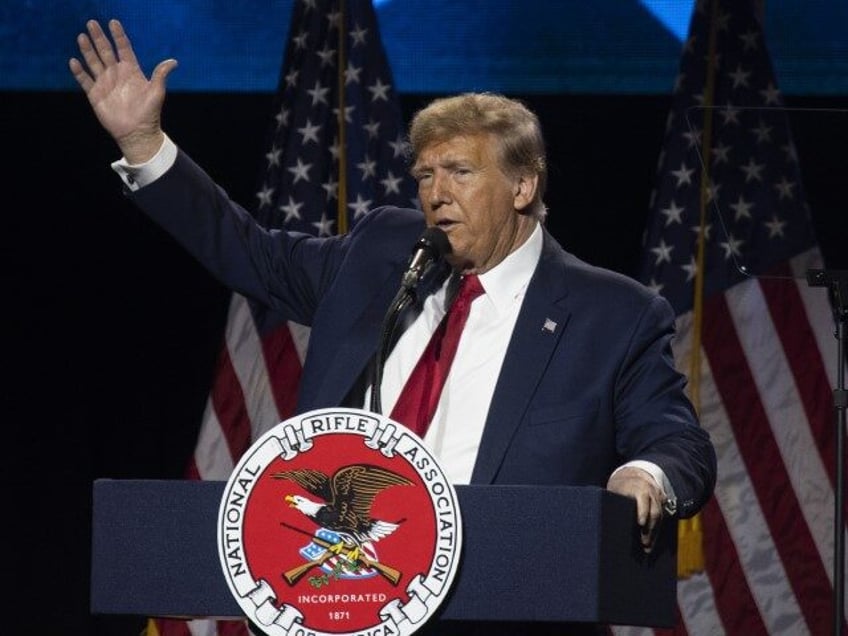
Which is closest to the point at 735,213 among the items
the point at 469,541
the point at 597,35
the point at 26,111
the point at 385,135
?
the point at 597,35

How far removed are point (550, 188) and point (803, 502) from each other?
1.18 meters

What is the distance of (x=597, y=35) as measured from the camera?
448 cm

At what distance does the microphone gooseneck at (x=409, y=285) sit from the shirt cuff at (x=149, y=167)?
1.50 ft

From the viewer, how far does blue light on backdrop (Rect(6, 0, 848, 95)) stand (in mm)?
4477

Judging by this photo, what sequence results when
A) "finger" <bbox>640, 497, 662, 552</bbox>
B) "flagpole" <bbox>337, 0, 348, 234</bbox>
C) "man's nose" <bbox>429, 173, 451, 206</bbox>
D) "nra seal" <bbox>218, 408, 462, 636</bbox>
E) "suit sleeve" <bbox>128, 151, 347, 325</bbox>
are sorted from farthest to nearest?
"flagpole" <bbox>337, 0, 348, 234</bbox> < "suit sleeve" <bbox>128, 151, 347, 325</bbox> < "man's nose" <bbox>429, 173, 451, 206</bbox> < "finger" <bbox>640, 497, 662, 552</bbox> < "nra seal" <bbox>218, 408, 462, 636</bbox>

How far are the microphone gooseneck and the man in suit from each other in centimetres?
16

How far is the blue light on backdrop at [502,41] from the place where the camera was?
4.48 m

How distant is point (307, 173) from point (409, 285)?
239 centimetres

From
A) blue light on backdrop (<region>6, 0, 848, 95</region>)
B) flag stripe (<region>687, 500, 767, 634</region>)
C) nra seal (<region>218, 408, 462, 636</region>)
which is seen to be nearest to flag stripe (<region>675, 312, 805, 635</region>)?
flag stripe (<region>687, 500, 767, 634</region>)

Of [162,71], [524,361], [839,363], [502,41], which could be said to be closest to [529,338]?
[524,361]

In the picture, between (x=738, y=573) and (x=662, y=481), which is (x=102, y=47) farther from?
(x=738, y=573)

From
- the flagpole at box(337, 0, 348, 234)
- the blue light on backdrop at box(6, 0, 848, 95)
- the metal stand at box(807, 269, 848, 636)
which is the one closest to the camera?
the metal stand at box(807, 269, 848, 636)

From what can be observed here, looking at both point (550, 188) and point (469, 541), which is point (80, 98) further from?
point (469, 541)

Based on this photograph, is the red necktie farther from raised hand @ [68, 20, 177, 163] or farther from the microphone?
raised hand @ [68, 20, 177, 163]
